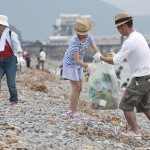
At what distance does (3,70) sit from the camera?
25.0 feet

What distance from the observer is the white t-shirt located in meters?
5.66

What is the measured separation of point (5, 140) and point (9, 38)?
8.83 ft

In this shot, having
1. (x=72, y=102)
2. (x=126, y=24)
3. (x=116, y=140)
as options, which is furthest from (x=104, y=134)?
(x=126, y=24)

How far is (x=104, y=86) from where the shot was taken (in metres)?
8.23

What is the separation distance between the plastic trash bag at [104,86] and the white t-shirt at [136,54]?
→ 232 cm

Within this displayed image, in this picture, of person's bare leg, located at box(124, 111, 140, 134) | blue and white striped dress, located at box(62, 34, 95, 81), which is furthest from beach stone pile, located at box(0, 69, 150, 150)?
blue and white striped dress, located at box(62, 34, 95, 81)

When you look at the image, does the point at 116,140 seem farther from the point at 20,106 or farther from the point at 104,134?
the point at 20,106

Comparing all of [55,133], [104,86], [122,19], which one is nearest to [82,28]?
[122,19]

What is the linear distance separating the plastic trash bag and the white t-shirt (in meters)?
2.32

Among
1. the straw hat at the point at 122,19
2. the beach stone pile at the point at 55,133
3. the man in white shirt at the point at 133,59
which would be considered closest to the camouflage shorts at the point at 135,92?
the man in white shirt at the point at 133,59

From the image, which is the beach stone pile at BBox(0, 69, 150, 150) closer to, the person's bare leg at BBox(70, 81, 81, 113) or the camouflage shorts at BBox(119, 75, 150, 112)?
Answer: the person's bare leg at BBox(70, 81, 81, 113)

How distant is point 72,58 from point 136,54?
1.09 meters

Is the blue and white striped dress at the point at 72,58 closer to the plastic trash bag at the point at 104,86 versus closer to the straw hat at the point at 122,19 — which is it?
the straw hat at the point at 122,19

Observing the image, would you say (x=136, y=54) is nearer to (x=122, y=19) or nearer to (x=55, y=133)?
(x=122, y=19)
